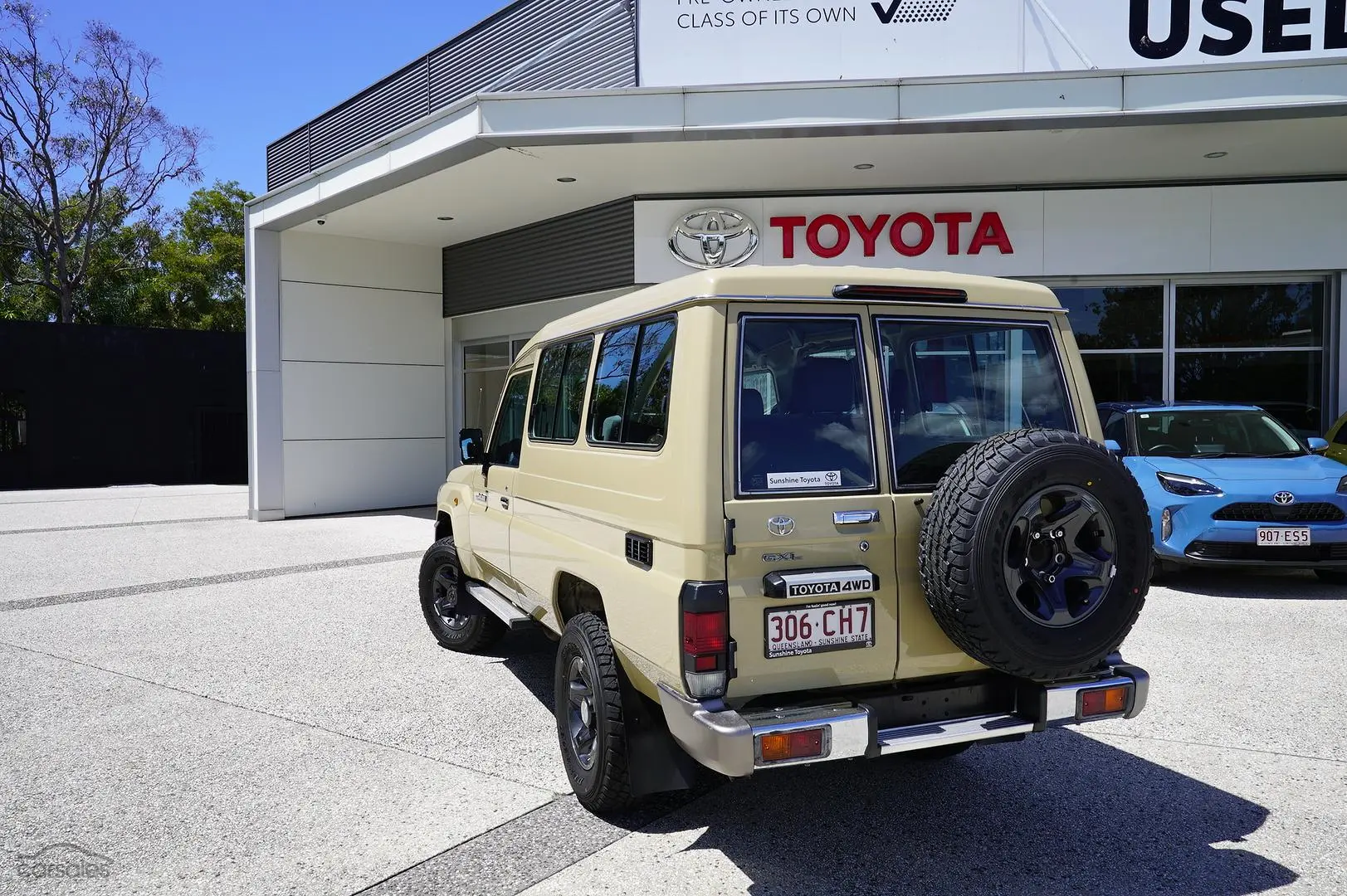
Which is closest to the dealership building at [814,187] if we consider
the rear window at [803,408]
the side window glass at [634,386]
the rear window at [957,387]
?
the side window glass at [634,386]

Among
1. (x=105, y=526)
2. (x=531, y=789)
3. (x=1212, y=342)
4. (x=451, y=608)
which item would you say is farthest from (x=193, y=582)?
(x=1212, y=342)

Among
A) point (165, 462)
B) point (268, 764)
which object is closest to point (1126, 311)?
point (268, 764)

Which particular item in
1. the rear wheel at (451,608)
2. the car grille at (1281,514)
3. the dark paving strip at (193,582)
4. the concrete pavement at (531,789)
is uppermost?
the car grille at (1281,514)

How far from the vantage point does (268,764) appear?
4301mm

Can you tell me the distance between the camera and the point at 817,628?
10.1 feet

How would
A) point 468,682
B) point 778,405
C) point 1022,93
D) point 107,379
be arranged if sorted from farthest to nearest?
point 107,379 < point 1022,93 < point 468,682 < point 778,405

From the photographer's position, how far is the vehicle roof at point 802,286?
3191 millimetres

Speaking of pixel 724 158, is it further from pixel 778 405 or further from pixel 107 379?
pixel 107 379

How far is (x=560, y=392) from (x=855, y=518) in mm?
1919

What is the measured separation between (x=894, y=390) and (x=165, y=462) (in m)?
25.5

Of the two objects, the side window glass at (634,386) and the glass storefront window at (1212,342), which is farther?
the glass storefront window at (1212,342)

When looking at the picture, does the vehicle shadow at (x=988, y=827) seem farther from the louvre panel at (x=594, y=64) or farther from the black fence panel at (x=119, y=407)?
the black fence panel at (x=119, y=407)

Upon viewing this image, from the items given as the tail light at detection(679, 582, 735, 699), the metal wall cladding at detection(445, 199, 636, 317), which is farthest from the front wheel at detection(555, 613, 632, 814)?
the metal wall cladding at detection(445, 199, 636, 317)

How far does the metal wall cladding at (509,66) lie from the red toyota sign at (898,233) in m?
2.90
